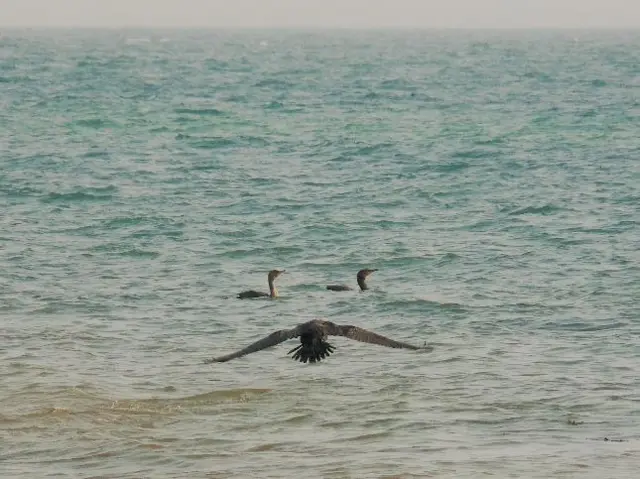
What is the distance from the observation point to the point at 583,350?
18.0 m

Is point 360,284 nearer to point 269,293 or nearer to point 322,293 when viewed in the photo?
point 322,293

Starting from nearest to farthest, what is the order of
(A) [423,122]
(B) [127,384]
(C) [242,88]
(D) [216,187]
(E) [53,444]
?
(E) [53,444] → (B) [127,384] → (D) [216,187] → (A) [423,122] → (C) [242,88]

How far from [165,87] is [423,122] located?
894 inches

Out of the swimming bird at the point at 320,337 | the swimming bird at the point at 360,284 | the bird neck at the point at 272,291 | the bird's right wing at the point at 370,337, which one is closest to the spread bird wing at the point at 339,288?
the swimming bird at the point at 360,284

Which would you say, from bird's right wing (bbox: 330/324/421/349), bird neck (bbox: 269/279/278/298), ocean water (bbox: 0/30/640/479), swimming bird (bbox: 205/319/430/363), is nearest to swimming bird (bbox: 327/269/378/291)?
ocean water (bbox: 0/30/640/479)

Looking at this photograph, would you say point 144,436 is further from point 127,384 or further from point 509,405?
point 509,405

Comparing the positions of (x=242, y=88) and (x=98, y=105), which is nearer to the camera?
(x=98, y=105)

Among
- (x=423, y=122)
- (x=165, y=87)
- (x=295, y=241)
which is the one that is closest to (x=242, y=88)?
(x=165, y=87)

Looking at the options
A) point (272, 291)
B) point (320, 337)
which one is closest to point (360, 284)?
point (272, 291)

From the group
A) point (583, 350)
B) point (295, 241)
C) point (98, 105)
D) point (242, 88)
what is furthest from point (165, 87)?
point (583, 350)

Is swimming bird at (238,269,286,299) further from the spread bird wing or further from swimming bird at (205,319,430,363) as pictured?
swimming bird at (205,319,430,363)

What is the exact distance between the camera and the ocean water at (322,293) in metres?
14.0

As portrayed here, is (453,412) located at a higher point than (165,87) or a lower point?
higher

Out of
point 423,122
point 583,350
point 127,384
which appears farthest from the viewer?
point 423,122
